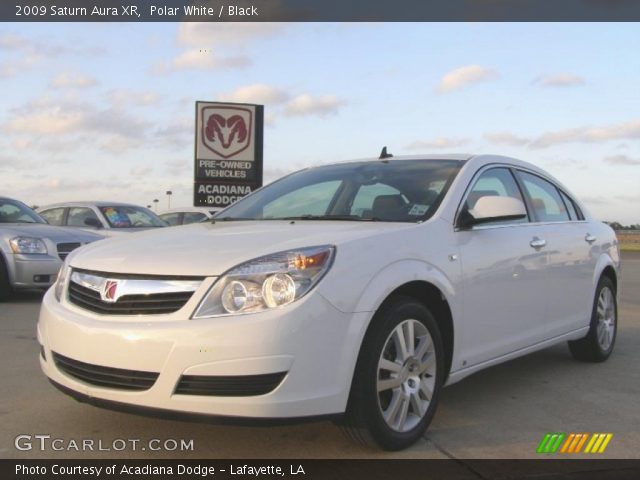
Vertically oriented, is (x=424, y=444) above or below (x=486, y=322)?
below

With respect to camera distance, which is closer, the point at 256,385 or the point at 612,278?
the point at 256,385

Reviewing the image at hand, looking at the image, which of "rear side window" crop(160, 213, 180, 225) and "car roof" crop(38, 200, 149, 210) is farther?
"rear side window" crop(160, 213, 180, 225)

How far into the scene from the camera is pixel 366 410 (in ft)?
10.3

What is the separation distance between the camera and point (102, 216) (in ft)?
36.6

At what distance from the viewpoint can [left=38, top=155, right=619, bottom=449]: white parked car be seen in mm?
2918

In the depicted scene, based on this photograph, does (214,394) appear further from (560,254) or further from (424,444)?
(560,254)

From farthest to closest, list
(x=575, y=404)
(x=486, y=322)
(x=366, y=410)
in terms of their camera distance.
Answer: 1. (x=575, y=404)
2. (x=486, y=322)
3. (x=366, y=410)

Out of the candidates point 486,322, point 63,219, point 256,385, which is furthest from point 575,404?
point 63,219

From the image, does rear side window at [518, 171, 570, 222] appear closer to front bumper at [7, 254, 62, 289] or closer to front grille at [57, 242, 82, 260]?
front bumper at [7, 254, 62, 289]

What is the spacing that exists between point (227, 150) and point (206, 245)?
12050 millimetres

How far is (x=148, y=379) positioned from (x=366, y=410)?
3.30ft

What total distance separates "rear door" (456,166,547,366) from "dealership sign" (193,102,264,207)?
35.4ft

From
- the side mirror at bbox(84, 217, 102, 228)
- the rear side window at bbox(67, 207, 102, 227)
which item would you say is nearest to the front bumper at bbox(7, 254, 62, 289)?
the side mirror at bbox(84, 217, 102, 228)
